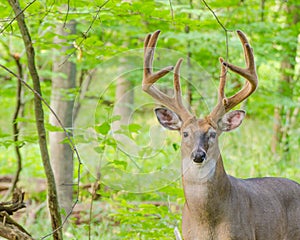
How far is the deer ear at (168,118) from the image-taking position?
427cm

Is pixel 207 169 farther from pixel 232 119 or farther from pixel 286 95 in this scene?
pixel 286 95

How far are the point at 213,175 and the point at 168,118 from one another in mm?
488

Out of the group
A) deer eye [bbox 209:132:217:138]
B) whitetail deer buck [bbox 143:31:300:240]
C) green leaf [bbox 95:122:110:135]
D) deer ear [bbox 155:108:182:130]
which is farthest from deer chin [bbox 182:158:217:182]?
green leaf [bbox 95:122:110:135]

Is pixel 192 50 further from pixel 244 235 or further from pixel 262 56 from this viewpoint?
pixel 244 235

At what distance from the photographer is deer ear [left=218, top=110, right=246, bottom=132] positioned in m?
4.30

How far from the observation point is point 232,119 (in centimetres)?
432

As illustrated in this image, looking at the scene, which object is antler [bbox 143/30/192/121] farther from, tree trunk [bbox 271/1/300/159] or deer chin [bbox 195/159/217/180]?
tree trunk [bbox 271/1/300/159]

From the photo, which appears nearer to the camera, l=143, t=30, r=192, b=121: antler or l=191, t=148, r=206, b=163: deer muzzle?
l=191, t=148, r=206, b=163: deer muzzle

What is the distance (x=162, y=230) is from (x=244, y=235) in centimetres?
105

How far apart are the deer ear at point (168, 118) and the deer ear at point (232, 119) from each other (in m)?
0.31

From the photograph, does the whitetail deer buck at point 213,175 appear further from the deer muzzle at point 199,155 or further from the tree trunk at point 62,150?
the tree trunk at point 62,150

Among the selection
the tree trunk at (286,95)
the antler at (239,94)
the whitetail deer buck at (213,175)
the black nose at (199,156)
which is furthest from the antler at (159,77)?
the tree trunk at (286,95)

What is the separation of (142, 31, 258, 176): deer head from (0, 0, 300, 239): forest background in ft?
0.72

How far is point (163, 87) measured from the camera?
481 centimetres
